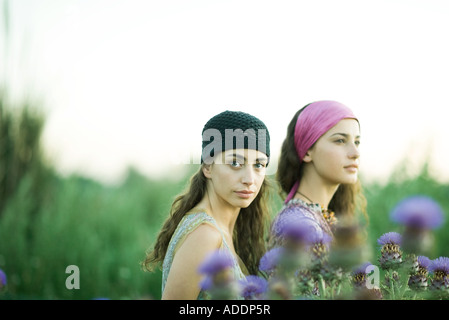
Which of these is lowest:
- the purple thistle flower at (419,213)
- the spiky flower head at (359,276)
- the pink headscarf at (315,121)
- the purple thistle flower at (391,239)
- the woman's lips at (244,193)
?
the spiky flower head at (359,276)

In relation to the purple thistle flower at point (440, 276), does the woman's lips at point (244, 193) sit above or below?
above

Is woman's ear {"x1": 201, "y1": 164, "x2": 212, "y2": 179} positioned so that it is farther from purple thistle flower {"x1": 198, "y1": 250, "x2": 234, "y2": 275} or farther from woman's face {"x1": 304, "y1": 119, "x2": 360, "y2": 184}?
purple thistle flower {"x1": 198, "y1": 250, "x2": 234, "y2": 275}

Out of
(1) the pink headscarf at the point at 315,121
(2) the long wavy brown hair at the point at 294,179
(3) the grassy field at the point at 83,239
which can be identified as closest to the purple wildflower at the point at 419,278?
(1) the pink headscarf at the point at 315,121

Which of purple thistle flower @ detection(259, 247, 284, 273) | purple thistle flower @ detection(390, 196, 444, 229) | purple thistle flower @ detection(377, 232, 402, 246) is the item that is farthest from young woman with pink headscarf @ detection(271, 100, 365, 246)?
purple thistle flower @ detection(390, 196, 444, 229)

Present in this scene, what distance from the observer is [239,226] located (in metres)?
2.25

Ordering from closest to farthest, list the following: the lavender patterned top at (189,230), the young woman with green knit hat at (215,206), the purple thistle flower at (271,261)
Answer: the purple thistle flower at (271,261)
the young woman with green knit hat at (215,206)
the lavender patterned top at (189,230)

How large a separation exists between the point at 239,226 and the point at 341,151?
1.95 ft

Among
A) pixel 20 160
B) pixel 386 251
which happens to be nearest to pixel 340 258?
pixel 386 251

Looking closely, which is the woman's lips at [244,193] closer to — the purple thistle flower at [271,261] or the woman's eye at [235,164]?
the woman's eye at [235,164]

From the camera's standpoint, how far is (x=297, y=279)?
1220 millimetres

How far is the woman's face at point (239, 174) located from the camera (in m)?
1.80

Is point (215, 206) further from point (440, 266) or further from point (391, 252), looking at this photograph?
point (440, 266)

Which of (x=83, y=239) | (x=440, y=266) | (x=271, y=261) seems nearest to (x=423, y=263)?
(x=440, y=266)
